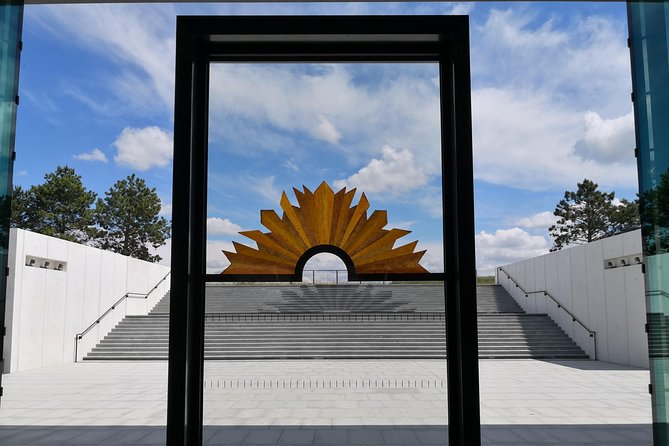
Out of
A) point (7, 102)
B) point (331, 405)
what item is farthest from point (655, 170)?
point (331, 405)

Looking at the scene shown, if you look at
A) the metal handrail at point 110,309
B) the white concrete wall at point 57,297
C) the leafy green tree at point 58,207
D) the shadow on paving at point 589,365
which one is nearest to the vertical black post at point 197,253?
the white concrete wall at point 57,297

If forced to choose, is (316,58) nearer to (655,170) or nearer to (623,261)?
(655,170)

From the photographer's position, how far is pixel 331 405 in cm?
743

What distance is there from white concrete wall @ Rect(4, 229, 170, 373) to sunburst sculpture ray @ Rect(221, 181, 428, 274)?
33.6 ft

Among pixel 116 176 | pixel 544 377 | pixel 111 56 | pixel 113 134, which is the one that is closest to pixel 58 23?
pixel 111 56

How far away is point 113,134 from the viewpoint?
4197 cm

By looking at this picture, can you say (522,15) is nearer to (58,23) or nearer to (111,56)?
(58,23)

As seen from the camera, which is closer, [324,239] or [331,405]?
[324,239]

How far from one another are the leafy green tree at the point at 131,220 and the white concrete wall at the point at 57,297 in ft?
61.6

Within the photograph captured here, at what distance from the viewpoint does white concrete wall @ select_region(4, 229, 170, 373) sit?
38.9 feet

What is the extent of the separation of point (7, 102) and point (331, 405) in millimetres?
5645

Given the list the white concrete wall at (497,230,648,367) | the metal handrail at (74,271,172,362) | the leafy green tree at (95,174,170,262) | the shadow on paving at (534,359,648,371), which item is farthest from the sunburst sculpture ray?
the leafy green tree at (95,174,170,262)

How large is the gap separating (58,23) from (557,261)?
25.2 meters

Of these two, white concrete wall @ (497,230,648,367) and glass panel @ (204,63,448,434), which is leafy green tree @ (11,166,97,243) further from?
glass panel @ (204,63,448,434)
